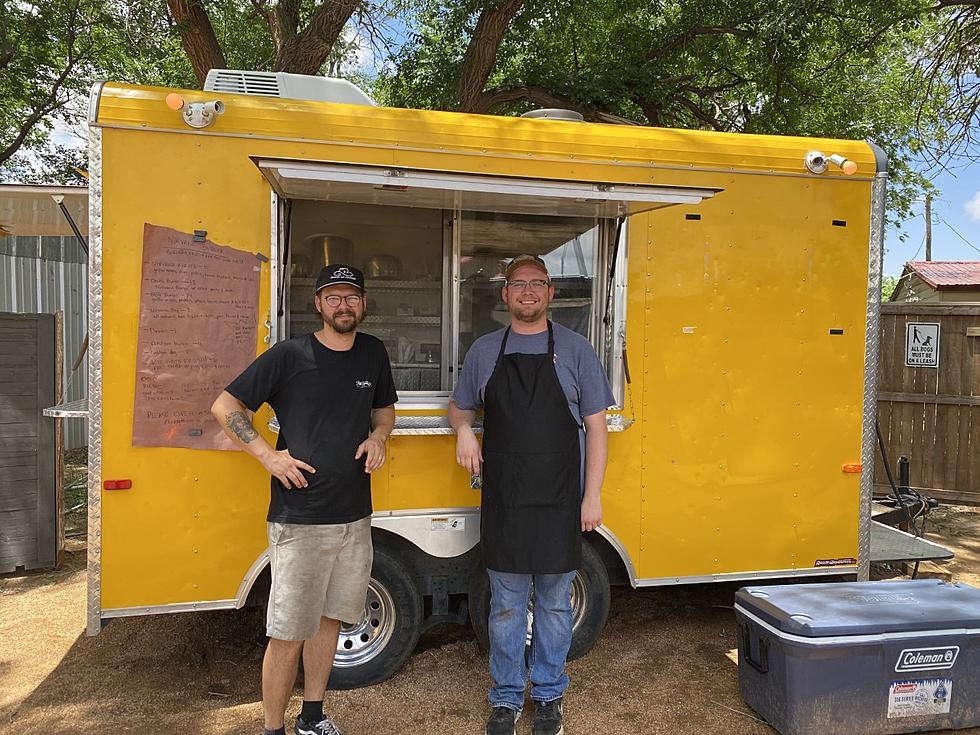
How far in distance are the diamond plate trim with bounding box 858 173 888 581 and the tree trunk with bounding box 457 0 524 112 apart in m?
5.58

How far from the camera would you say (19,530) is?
17.0 ft

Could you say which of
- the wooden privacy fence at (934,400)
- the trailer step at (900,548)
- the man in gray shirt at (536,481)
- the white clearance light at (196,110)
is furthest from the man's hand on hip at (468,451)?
the wooden privacy fence at (934,400)

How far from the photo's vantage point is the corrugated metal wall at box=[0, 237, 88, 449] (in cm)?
911

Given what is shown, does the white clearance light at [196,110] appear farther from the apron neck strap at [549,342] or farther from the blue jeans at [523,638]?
the blue jeans at [523,638]

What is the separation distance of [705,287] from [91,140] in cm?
293

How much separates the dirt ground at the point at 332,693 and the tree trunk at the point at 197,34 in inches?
246

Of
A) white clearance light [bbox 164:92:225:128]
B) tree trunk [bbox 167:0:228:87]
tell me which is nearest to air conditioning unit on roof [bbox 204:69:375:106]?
white clearance light [bbox 164:92:225:128]

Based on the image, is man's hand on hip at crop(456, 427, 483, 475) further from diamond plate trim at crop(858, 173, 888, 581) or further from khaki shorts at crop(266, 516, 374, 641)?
diamond plate trim at crop(858, 173, 888, 581)

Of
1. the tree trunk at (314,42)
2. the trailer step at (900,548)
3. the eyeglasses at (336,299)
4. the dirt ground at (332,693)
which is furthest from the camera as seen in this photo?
the tree trunk at (314,42)

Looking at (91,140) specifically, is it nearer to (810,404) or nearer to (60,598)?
(60,598)

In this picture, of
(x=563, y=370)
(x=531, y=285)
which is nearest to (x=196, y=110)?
(x=531, y=285)

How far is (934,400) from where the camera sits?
7.36m

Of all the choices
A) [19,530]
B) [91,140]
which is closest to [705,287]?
[91,140]

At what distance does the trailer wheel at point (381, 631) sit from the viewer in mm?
3463
